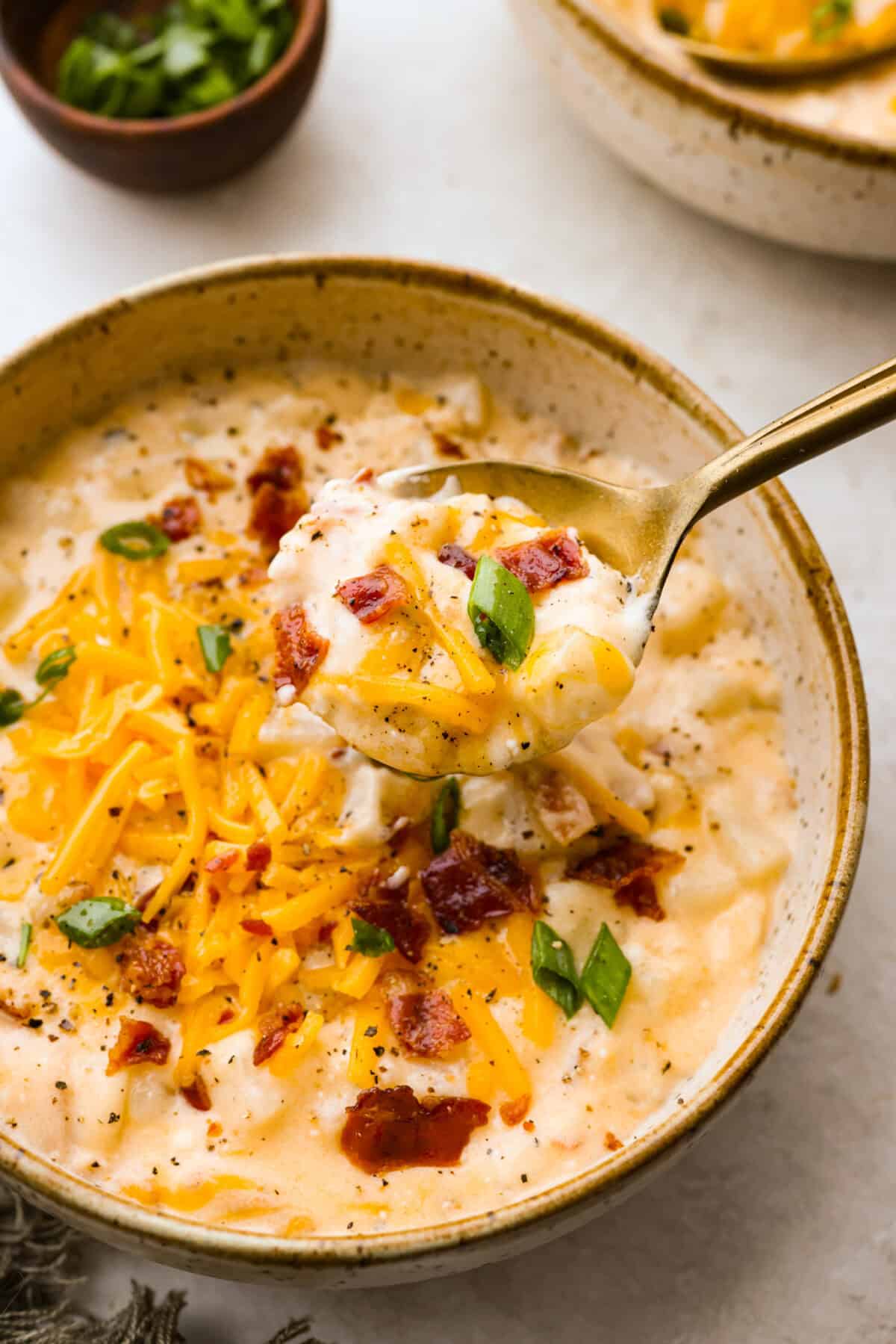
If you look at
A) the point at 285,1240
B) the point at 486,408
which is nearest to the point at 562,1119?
the point at 285,1240

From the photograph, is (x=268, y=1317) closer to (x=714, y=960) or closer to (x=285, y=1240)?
(x=285, y=1240)

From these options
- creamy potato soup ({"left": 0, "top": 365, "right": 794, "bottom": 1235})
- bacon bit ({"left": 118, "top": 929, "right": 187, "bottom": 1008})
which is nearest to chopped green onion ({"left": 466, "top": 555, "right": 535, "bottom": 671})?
creamy potato soup ({"left": 0, "top": 365, "right": 794, "bottom": 1235})

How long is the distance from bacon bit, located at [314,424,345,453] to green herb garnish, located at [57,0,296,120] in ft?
3.85

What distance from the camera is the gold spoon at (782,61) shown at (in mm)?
4102

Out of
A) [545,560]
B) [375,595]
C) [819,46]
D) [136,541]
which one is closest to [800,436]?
[545,560]

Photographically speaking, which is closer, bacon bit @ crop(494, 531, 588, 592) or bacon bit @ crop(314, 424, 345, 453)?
bacon bit @ crop(494, 531, 588, 592)

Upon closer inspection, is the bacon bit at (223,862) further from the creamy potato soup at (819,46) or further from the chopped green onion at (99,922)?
the creamy potato soup at (819,46)

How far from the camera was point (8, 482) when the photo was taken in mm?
3521

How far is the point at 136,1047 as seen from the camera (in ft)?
9.44

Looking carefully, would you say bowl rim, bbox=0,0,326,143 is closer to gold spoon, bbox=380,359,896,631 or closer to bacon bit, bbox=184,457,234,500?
bacon bit, bbox=184,457,234,500

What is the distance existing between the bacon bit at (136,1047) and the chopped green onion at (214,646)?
2.60 ft

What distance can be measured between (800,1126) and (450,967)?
1003 mm

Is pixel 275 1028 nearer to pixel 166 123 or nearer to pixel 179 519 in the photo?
pixel 179 519

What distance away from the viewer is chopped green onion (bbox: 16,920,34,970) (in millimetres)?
3002
